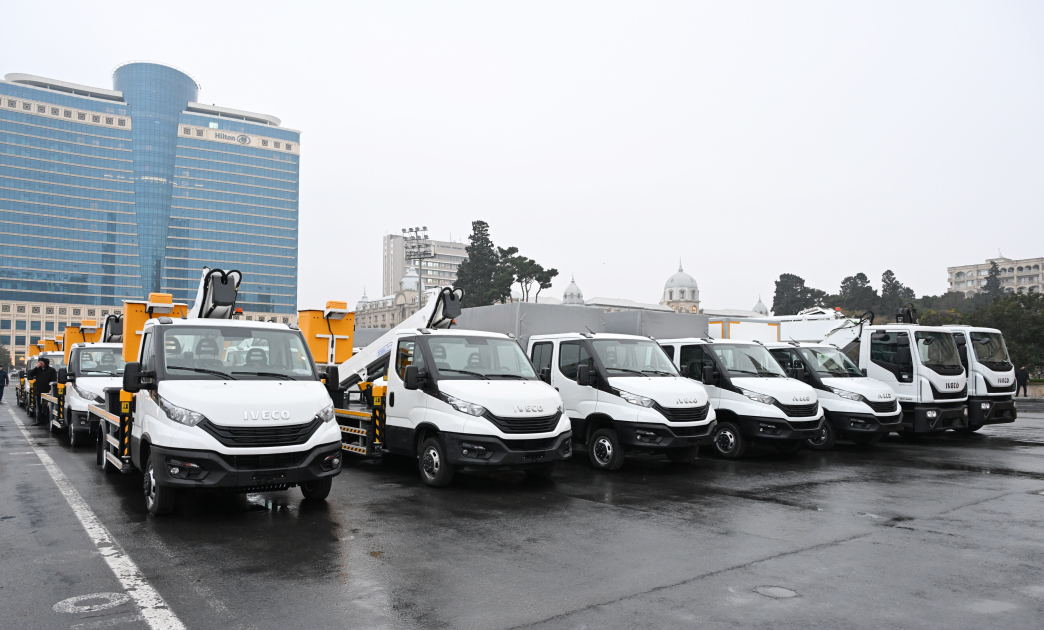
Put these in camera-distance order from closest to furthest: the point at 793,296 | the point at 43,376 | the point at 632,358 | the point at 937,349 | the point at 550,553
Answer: the point at 550,553 → the point at 632,358 → the point at 937,349 → the point at 43,376 → the point at 793,296

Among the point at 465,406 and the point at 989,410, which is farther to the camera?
the point at 989,410

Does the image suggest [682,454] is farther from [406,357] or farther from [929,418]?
[929,418]

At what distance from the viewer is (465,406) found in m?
8.61

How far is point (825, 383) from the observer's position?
13.7 meters

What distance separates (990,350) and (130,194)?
14478 centimetres

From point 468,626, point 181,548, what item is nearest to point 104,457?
point 181,548

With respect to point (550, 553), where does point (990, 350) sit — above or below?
above

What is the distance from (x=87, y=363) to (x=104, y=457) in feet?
17.3

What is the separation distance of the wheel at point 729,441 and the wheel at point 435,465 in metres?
5.37

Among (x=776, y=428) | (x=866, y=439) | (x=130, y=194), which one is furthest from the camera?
(x=130, y=194)

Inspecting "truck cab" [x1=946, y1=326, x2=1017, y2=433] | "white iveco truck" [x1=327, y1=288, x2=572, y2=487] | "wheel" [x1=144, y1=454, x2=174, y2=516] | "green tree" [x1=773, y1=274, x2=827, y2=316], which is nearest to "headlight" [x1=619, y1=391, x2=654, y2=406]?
"white iveco truck" [x1=327, y1=288, x2=572, y2=487]

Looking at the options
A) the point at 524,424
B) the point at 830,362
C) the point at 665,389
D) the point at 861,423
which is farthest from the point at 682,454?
the point at 830,362

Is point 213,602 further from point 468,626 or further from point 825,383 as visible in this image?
point 825,383

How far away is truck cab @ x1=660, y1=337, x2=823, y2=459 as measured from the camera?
11.7 meters
